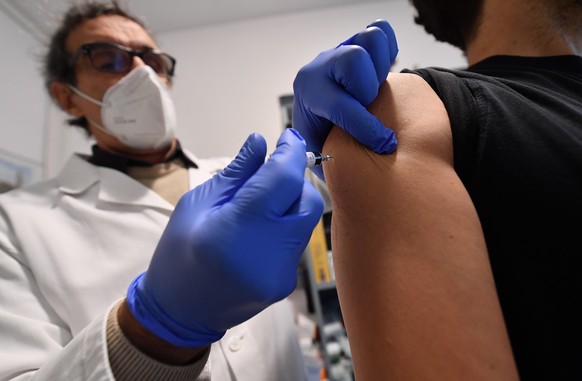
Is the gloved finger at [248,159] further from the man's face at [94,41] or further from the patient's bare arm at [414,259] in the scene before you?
the man's face at [94,41]

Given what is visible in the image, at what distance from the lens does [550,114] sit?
400 millimetres

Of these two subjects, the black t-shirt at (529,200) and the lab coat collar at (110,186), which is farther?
the lab coat collar at (110,186)

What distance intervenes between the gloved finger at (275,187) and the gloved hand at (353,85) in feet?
0.34

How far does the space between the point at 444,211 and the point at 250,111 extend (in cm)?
177

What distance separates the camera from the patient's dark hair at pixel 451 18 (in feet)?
1.91

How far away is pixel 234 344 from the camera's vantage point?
2.44 ft

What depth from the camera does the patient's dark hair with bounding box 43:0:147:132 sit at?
3.38 ft

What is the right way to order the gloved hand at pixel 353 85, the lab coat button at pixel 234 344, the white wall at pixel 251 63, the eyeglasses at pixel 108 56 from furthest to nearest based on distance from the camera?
the white wall at pixel 251 63
the eyeglasses at pixel 108 56
the lab coat button at pixel 234 344
the gloved hand at pixel 353 85

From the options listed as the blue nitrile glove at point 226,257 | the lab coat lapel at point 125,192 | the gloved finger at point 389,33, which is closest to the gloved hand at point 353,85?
the gloved finger at point 389,33

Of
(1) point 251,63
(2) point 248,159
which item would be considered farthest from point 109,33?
(1) point 251,63

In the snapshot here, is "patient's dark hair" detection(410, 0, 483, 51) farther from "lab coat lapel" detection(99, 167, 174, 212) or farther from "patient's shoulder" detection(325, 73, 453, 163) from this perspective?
"lab coat lapel" detection(99, 167, 174, 212)

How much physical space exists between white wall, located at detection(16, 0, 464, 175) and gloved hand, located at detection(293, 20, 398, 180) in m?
1.40

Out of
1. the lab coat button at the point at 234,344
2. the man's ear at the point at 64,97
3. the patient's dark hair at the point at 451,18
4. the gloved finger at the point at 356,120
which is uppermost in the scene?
the patient's dark hair at the point at 451,18

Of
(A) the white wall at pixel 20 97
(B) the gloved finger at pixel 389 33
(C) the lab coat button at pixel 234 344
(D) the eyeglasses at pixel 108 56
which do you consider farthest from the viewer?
(A) the white wall at pixel 20 97
